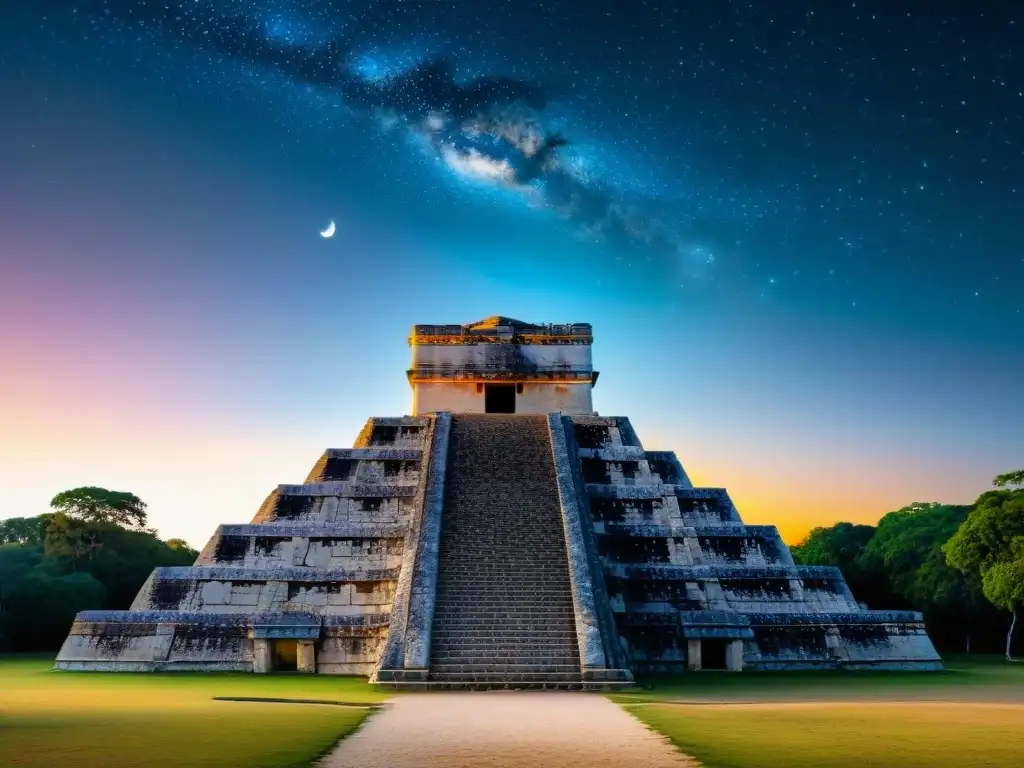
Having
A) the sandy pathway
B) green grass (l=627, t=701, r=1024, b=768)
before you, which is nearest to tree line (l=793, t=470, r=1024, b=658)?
green grass (l=627, t=701, r=1024, b=768)

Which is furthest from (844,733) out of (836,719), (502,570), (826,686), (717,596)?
(717,596)

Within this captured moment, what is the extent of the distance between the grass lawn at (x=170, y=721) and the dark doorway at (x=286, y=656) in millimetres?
1232

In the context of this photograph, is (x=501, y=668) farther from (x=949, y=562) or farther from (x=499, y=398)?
(x=949, y=562)

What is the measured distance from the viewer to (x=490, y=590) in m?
15.1

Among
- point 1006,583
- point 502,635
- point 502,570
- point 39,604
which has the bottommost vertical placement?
point 502,635

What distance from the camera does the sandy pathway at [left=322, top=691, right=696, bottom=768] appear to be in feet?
21.4

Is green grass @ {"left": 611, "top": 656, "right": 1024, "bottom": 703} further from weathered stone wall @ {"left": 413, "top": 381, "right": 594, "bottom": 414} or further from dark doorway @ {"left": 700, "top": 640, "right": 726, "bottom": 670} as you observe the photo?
weathered stone wall @ {"left": 413, "top": 381, "right": 594, "bottom": 414}

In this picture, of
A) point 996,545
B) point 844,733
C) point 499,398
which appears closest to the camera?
point 844,733

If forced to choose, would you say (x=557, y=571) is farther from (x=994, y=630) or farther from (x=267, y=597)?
(x=994, y=630)

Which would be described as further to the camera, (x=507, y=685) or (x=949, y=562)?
(x=949, y=562)

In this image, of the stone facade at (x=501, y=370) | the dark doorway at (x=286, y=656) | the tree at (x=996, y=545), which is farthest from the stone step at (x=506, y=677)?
the tree at (x=996, y=545)

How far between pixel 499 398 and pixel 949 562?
1341cm

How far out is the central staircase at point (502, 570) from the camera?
13.1 m

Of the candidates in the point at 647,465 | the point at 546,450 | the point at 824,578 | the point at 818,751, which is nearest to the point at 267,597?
the point at 546,450
